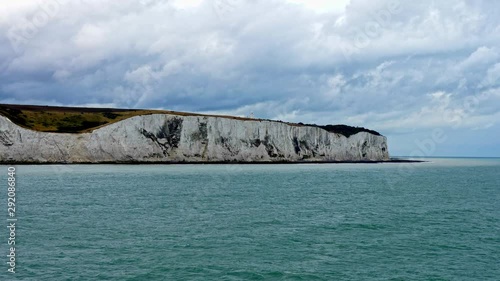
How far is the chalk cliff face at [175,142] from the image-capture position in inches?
4165

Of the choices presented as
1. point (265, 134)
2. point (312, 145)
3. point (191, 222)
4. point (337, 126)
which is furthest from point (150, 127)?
point (191, 222)

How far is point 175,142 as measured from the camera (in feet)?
399

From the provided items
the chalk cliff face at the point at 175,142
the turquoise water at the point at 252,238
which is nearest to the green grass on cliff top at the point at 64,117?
the chalk cliff face at the point at 175,142

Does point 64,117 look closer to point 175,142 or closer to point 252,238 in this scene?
point 175,142

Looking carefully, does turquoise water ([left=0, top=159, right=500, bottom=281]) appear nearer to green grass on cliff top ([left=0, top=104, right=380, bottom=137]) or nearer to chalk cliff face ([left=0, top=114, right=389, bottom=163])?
chalk cliff face ([left=0, top=114, right=389, bottom=163])

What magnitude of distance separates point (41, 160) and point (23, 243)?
91.3 metres

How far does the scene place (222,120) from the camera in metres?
127

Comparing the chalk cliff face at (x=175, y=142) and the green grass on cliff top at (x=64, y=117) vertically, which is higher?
the green grass on cliff top at (x=64, y=117)

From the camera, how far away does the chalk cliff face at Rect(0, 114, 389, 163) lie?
106m

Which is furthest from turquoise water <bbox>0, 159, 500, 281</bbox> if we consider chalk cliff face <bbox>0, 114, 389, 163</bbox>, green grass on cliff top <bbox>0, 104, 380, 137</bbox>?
green grass on cliff top <bbox>0, 104, 380, 137</bbox>

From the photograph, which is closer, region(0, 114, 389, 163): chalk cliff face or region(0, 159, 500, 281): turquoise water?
region(0, 159, 500, 281): turquoise water

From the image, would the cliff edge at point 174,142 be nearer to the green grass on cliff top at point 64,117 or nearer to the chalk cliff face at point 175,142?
the chalk cliff face at point 175,142

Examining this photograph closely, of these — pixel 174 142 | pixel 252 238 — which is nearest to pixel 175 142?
pixel 174 142

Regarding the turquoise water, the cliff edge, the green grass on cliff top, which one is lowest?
the turquoise water
